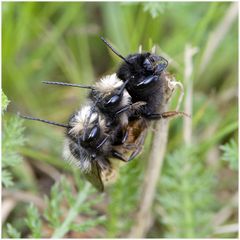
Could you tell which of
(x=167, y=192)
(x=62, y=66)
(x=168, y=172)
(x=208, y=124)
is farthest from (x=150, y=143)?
(x=62, y=66)

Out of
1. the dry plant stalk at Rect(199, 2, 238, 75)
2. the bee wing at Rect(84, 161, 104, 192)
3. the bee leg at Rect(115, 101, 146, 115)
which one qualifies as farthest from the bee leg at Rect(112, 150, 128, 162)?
the dry plant stalk at Rect(199, 2, 238, 75)

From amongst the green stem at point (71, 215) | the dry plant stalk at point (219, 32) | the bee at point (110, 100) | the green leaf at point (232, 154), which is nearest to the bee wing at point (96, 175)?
the bee at point (110, 100)

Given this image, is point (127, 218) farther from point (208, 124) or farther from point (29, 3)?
point (29, 3)

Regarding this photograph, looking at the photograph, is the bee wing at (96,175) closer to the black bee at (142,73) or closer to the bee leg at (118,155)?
the bee leg at (118,155)

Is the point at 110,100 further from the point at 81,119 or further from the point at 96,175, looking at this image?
the point at 96,175

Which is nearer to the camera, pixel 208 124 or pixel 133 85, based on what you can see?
pixel 133 85
